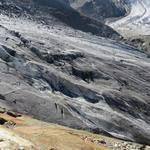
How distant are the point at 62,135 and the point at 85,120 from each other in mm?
14261

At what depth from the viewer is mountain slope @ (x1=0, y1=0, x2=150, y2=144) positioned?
6347 cm

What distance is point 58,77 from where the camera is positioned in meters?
73.6

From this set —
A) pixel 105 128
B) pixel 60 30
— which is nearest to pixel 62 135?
pixel 105 128

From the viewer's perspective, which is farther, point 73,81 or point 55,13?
point 55,13

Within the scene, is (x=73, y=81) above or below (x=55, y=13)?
above

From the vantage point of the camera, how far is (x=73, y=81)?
74.8m

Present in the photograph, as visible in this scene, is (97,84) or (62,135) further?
(97,84)

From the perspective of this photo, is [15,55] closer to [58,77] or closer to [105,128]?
[58,77]

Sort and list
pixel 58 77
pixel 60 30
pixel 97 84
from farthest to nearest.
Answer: pixel 60 30 < pixel 97 84 < pixel 58 77

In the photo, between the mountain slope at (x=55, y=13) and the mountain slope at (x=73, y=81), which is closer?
the mountain slope at (x=73, y=81)

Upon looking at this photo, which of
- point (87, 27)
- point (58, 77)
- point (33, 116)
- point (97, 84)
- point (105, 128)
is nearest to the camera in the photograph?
point (33, 116)

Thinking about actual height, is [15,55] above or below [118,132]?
above

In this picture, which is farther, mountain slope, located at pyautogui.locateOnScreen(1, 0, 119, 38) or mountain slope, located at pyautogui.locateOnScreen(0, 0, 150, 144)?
mountain slope, located at pyautogui.locateOnScreen(1, 0, 119, 38)

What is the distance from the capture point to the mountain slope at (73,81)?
63469mm
